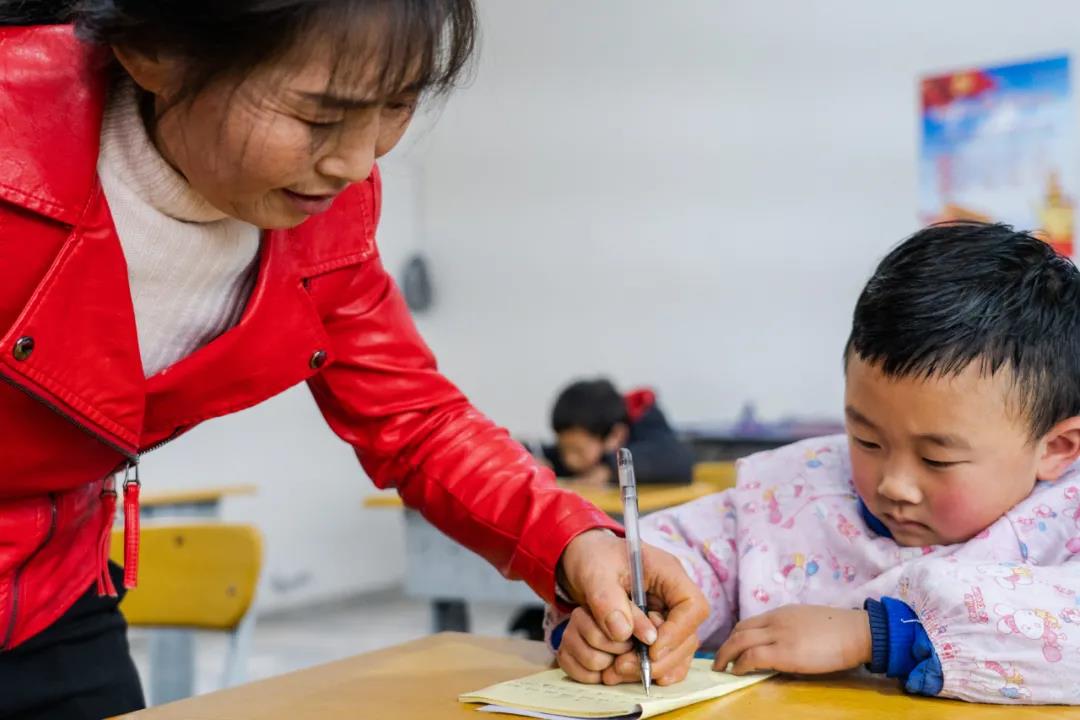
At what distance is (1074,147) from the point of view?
14.2ft

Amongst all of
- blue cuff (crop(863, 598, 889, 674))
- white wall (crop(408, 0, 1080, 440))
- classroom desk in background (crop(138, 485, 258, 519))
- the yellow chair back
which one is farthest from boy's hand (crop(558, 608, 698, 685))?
white wall (crop(408, 0, 1080, 440))

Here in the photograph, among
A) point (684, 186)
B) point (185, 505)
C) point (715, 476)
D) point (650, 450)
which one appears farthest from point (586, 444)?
point (684, 186)

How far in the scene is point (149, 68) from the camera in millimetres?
838

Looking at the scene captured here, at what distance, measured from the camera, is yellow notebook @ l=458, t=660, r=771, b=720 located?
35.1 inches

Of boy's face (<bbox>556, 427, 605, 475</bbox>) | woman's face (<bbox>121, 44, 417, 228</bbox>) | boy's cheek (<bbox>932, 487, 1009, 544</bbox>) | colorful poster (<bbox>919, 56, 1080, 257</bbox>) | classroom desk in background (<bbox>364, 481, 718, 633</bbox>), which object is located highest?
colorful poster (<bbox>919, 56, 1080, 257</bbox>)

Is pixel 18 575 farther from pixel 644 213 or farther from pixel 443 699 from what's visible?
pixel 644 213

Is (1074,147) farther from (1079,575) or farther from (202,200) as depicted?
(202,200)

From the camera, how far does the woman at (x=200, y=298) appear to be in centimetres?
80

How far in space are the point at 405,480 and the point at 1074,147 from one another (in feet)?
12.5

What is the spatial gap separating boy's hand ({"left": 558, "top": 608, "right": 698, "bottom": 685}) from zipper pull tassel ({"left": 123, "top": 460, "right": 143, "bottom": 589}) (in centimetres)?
37

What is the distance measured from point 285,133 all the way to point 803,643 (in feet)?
1.84

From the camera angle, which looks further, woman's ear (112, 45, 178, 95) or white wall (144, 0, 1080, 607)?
white wall (144, 0, 1080, 607)

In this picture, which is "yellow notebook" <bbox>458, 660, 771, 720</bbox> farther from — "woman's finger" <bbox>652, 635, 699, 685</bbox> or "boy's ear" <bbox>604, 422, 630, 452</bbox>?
"boy's ear" <bbox>604, 422, 630, 452</bbox>

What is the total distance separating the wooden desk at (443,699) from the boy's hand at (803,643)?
2cm
